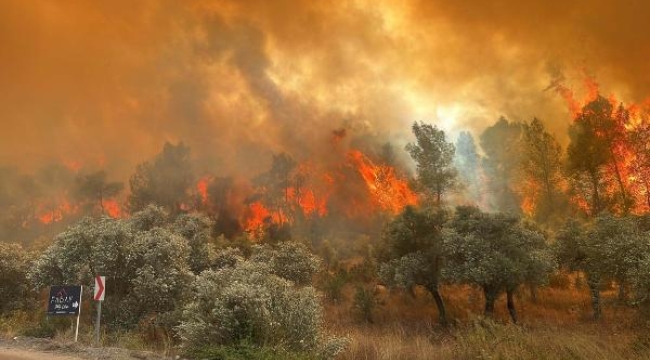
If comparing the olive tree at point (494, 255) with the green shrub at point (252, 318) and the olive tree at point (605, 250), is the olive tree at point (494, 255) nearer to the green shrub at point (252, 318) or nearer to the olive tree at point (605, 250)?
the olive tree at point (605, 250)

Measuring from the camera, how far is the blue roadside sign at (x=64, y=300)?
18.9m

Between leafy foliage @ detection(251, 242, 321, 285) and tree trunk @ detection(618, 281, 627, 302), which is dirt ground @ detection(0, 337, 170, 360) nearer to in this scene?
leafy foliage @ detection(251, 242, 321, 285)

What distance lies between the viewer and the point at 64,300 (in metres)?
19.1

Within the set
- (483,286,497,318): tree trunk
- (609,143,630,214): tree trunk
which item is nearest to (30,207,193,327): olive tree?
(483,286,497,318): tree trunk

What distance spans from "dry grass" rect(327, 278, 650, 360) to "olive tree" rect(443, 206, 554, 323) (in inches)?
108

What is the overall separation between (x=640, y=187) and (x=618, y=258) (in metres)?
45.6

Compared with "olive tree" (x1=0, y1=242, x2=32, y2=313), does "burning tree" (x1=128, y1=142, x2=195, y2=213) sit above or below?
above

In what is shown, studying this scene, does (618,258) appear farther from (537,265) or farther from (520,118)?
(520,118)

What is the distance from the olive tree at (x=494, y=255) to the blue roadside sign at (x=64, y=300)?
2479 centimetres

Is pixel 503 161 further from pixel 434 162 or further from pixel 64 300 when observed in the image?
pixel 64 300

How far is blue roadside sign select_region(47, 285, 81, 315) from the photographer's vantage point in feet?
61.9

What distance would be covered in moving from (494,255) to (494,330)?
1533 centimetres

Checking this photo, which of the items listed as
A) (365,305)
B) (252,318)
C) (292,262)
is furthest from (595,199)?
(252,318)

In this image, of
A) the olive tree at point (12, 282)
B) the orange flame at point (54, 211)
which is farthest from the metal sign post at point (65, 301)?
the orange flame at point (54, 211)
